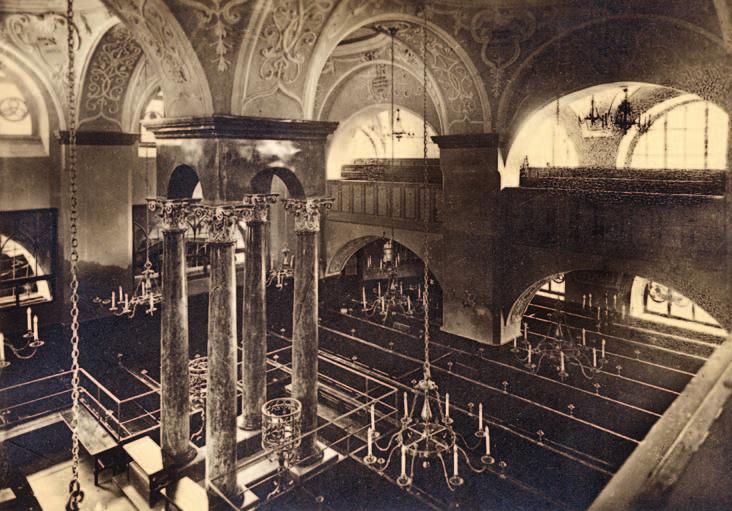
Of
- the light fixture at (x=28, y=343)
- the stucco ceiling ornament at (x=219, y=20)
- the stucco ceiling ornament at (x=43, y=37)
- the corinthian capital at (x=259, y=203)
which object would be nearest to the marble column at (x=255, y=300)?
the corinthian capital at (x=259, y=203)

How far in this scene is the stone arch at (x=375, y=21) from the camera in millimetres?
7457

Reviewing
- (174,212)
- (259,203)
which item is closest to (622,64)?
(259,203)

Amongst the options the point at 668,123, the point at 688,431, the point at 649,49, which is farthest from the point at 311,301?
the point at 668,123

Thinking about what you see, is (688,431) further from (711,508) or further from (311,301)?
(311,301)

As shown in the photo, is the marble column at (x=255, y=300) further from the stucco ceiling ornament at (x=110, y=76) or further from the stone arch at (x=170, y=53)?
the stucco ceiling ornament at (x=110, y=76)

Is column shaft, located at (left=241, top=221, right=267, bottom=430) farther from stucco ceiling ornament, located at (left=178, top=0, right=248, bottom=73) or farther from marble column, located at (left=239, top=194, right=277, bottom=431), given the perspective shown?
stucco ceiling ornament, located at (left=178, top=0, right=248, bottom=73)

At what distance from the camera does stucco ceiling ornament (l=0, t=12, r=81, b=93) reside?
10883 millimetres

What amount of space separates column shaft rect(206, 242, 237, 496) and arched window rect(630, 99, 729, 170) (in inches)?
526

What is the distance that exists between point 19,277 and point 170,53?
9.12m

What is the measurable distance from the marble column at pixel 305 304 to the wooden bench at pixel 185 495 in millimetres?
1397

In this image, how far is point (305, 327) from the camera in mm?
7551

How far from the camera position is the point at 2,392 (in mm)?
9805

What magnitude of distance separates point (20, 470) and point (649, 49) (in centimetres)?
1226

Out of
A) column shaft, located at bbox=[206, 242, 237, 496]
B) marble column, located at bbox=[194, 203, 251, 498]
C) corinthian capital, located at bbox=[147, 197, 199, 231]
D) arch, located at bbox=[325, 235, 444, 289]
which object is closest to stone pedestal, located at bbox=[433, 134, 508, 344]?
arch, located at bbox=[325, 235, 444, 289]
